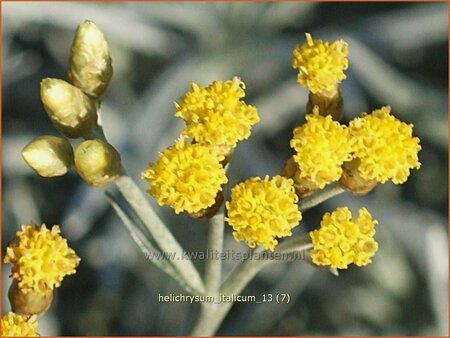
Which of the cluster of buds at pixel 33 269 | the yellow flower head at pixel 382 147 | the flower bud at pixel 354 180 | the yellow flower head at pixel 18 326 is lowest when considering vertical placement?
the yellow flower head at pixel 18 326

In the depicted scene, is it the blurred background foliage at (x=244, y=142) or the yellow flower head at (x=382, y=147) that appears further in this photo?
the blurred background foliage at (x=244, y=142)

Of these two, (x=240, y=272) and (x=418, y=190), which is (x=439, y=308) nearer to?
(x=418, y=190)

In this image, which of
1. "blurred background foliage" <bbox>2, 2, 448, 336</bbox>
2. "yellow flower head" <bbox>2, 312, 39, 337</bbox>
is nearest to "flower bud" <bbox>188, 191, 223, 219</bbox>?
"yellow flower head" <bbox>2, 312, 39, 337</bbox>

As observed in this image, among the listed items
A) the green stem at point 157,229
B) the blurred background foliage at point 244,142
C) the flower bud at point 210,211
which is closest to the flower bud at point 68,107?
the green stem at point 157,229

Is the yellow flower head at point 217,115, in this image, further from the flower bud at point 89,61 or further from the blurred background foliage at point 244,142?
the blurred background foliage at point 244,142

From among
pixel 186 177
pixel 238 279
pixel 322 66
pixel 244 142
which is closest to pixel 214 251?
pixel 238 279

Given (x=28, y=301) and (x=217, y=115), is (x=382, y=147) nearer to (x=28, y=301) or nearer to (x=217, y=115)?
(x=217, y=115)
